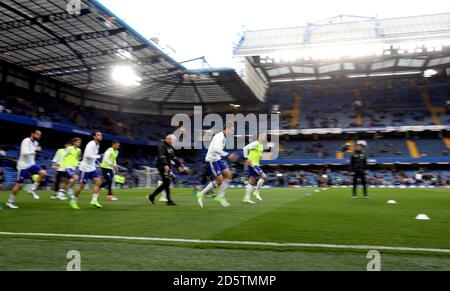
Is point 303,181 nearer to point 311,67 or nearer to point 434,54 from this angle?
point 311,67

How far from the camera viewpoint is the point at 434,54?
40781 millimetres

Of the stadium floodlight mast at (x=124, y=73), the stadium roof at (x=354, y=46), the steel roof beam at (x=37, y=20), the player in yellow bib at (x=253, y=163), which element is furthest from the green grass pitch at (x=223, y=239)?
the stadium roof at (x=354, y=46)

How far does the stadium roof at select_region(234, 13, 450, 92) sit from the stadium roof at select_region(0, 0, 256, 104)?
5.42 m

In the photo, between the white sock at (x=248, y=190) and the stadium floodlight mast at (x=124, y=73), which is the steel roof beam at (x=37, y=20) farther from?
the white sock at (x=248, y=190)

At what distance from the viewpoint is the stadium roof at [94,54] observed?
24516 mm

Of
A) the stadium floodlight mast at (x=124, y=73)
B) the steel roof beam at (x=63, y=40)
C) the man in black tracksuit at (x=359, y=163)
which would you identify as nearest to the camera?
the man in black tracksuit at (x=359, y=163)

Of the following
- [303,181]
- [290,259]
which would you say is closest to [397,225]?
[290,259]

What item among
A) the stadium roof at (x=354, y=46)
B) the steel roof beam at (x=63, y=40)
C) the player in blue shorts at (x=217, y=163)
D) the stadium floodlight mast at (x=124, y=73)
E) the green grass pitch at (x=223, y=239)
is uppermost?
the stadium roof at (x=354, y=46)

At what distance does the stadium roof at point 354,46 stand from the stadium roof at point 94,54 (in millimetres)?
5424

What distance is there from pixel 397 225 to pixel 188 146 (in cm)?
4206

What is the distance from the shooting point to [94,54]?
31.8 metres

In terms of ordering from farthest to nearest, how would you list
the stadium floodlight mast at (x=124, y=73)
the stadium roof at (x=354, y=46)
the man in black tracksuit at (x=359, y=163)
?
the stadium roof at (x=354, y=46), the stadium floodlight mast at (x=124, y=73), the man in black tracksuit at (x=359, y=163)

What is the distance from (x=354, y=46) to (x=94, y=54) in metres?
27.5

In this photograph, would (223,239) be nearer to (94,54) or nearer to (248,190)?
(248,190)
